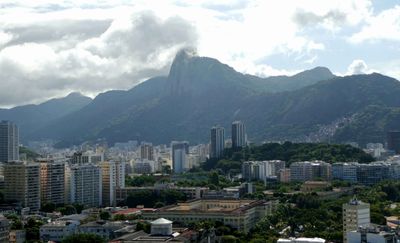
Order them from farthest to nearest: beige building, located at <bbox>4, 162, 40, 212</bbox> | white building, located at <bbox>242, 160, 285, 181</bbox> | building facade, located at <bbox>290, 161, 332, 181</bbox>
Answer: white building, located at <bbox>242, 160, 285, 181</bbox> < building facade, located at <bbox>290, 161, 332, 181</bbox> < beige building, located at <bbox>4, 162, 40, 212</bbox>

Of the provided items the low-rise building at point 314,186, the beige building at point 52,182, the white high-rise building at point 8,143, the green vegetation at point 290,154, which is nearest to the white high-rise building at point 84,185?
the beige building at point 52,182

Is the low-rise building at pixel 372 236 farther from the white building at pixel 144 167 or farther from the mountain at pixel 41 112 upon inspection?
the mountain at pixel 41 112

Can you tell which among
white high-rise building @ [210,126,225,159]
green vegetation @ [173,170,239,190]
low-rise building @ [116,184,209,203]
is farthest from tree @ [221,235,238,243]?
white high-rise building @ [210,126,225,159]

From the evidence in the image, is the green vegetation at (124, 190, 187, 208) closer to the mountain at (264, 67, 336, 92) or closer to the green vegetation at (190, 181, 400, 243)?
the green vegetation at (190, 181, 400, 243)

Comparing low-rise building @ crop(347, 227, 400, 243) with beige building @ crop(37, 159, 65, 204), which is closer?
low-rise building @ crop(347, 227, 400, 243)

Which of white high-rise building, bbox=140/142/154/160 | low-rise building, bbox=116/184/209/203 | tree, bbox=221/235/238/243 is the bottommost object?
tree, bbox=221/235/238/243

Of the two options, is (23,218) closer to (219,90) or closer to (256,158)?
(256,158)
